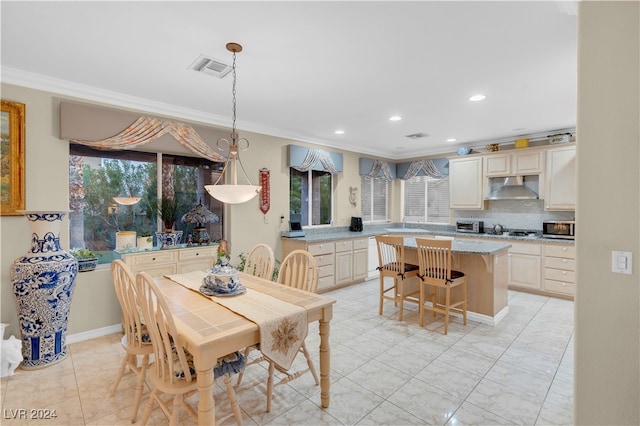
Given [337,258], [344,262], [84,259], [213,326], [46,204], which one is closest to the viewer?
[213,326]

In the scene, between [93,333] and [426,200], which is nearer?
[93,333]

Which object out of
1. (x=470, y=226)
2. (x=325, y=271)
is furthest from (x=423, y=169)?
(x=325, y=271)

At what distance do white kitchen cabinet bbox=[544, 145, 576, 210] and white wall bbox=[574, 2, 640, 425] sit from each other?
3.83 m

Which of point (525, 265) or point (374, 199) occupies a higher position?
point (374, 199)

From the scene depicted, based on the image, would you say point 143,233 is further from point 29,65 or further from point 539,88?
point 539,88

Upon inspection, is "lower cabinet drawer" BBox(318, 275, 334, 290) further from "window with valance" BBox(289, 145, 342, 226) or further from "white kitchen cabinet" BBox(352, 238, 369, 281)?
"window with valance" BBox(289, 145, 342, 226)

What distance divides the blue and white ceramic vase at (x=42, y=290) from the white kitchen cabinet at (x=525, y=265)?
5.53 m

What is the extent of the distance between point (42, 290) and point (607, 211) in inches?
155

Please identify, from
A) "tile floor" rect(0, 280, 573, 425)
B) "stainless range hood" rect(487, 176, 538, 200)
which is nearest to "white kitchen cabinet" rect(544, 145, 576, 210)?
"stainless range hood" rect(487, 176, 538, 200)

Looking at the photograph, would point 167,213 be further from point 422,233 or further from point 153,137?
point 422,233

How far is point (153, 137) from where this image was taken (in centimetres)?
357

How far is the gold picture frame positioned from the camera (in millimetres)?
2750

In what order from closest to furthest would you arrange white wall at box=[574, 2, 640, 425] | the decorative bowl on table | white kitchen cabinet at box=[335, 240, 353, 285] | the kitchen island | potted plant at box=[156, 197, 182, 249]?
white wall at box=[574, 2, 640, 425] → the decorative bowl on table → the kitchen island → potted plant at box=[156, 197, 182, 249] → white kitchen cabinet at box=[335, 240, 353, 285]

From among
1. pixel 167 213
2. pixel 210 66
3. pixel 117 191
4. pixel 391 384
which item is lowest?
pixel 391 384
